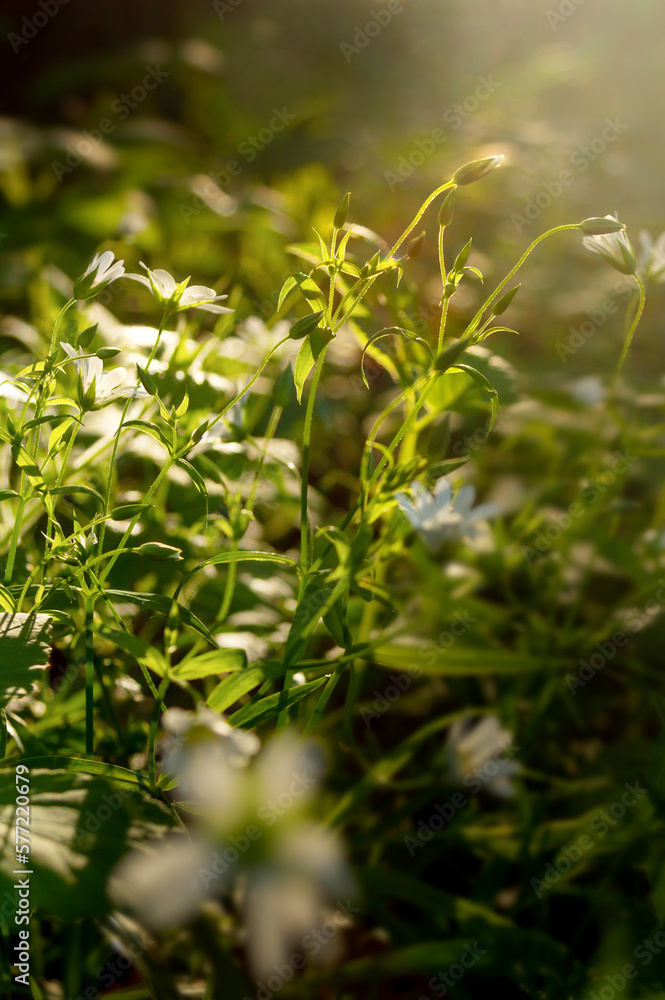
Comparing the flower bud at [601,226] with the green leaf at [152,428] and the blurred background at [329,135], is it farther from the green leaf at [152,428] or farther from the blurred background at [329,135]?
the blurred background at [329,135]

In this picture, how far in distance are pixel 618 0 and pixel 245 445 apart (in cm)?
299

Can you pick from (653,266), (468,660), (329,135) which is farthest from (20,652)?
(329,135)

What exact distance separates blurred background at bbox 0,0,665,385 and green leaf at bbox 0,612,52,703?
0.45 meters

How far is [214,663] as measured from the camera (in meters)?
0.47

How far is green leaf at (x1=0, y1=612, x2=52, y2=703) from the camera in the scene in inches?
16.7

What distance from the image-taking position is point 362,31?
7.06 feet

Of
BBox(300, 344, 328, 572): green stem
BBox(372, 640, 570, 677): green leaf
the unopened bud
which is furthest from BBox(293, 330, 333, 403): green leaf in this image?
BBox(372, 640, 570, 677): green leaf

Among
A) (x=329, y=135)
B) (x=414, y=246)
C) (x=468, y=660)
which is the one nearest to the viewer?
(x=414, y=246)

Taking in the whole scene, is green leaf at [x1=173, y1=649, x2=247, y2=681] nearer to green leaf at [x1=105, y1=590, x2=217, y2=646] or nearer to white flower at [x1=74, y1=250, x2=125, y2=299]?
green leaf at [x1=105, y1=590, x2=217, y2=646]

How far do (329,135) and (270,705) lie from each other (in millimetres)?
1702

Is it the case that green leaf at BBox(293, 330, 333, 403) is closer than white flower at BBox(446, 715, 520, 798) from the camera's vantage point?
Yes

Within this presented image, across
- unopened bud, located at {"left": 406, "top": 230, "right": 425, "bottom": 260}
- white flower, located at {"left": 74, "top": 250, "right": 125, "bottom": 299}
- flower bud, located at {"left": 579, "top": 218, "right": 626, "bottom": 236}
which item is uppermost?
flower bud, located at {"left": 579, "top": 218, "right": 626, "bottom": 236}

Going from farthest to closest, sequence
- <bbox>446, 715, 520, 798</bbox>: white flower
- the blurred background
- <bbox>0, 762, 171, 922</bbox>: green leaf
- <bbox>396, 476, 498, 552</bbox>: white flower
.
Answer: the blurred background
<bbox>446, 715, 520, 798</bbox>: white flower
<bbox>396, 476, 498, 552</bbox>: white flower
<bbox>0, 762, 171, 922</bbox>: green leaf

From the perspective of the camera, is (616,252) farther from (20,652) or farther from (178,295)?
(20,652)
